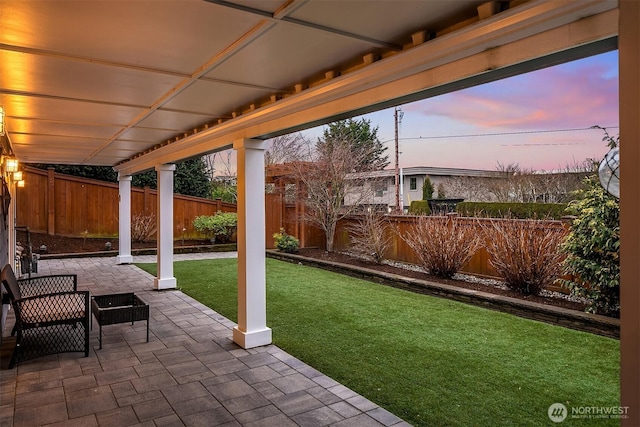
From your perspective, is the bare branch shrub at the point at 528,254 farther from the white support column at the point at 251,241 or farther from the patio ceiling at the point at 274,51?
the patio ceiling at the point at 274,51

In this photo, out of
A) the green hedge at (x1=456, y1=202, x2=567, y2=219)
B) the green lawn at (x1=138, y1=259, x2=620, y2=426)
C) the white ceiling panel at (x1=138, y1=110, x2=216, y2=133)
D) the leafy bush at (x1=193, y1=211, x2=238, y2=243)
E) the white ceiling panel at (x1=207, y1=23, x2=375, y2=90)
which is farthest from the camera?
the leafy bush at (x1=193, y1=211, x2=238, y2=243)

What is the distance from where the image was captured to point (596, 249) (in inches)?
211

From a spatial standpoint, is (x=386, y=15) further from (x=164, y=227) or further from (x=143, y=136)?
(x=164, y=227)

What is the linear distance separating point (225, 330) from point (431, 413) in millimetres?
2966

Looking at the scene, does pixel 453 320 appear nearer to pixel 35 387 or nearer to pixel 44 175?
pixel 35 387

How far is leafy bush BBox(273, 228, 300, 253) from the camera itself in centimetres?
1215

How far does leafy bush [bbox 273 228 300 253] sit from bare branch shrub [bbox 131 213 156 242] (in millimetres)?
4437

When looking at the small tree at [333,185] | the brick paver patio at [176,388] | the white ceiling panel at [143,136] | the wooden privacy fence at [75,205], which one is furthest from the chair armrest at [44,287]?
the small tree at [333,185]

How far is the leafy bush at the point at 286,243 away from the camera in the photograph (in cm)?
1215

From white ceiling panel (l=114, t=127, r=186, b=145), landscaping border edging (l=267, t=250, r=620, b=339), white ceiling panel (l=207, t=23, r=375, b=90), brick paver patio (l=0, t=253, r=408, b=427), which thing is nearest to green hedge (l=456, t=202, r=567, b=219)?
landscaping border edging (l=267, t=250, r=620, b=339)

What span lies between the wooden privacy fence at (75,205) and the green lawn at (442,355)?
25.4 feet

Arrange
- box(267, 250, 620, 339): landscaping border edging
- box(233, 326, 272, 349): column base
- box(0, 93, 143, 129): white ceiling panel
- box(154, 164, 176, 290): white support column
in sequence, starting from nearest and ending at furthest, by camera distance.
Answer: box(0, 93, 143, 129): white ceiling panel < box(233, 326, 272, 349): column base < box(267, 250, 620, 339): landscaping border edging < box(154, 164, 176, 290): white support column

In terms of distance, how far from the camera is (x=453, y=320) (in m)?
5.74

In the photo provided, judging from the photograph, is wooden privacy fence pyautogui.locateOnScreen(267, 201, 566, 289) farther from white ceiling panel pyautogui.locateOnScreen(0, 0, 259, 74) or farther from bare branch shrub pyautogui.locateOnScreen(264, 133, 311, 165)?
bare branch shrub pyautogui.locateOnScreen(264, 133, 311, 165)
